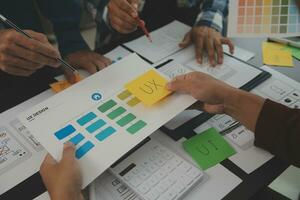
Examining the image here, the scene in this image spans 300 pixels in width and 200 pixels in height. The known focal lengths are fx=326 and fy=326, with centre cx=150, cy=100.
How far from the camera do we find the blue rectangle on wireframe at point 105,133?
26.6 inches

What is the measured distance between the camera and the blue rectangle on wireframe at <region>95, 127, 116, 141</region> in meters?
0.68

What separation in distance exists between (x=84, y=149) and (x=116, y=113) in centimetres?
11

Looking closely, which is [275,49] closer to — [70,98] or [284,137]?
[284,137]

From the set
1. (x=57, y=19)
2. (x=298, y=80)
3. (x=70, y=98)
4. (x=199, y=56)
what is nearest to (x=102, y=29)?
(x=57, y=19)

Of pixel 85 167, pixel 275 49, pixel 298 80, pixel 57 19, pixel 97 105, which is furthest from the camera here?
pixel 57 19

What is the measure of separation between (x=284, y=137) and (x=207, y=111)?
0.65 ft

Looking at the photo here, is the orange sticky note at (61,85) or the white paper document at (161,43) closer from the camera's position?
the orange sticky note at (61,85)

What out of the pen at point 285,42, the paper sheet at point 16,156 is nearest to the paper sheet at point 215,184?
the paper sheet at point 16,156

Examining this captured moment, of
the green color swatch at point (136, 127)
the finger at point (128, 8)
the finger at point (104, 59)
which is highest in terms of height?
the finger at point (128, 8)

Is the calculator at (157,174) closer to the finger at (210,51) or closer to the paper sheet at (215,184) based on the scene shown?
the paper sheet at (215,184)

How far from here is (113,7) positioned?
3.11 feet

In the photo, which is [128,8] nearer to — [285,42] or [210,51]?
[210,51]

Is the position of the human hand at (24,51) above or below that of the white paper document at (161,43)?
above

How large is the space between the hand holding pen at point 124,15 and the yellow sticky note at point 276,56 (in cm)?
39
